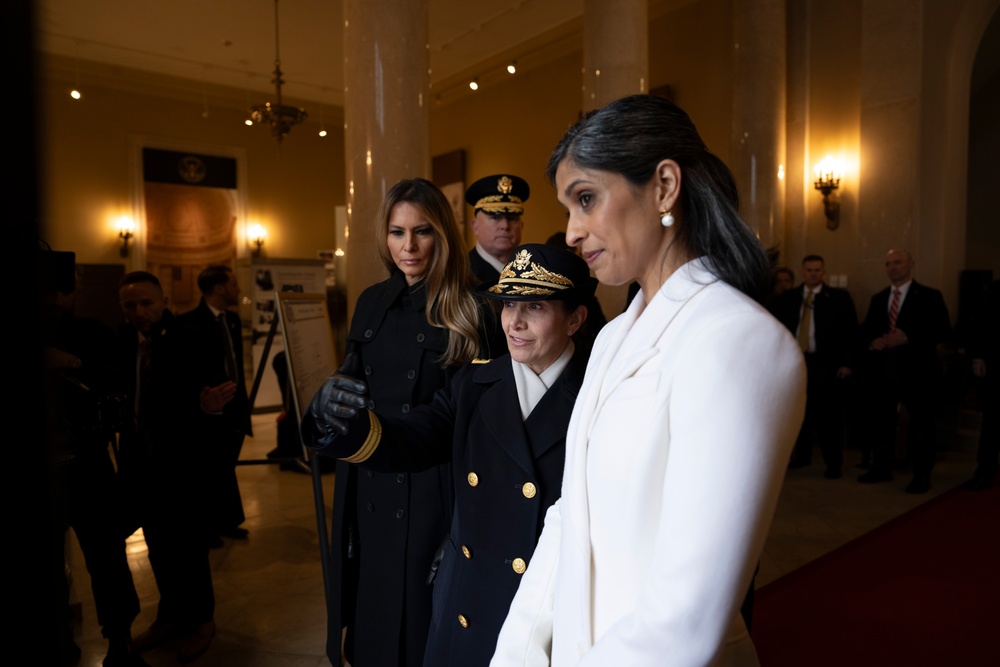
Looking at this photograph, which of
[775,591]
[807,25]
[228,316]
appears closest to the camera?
[775,591]

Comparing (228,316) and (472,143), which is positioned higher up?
(472,143)

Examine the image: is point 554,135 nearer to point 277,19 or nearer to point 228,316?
point 277,19

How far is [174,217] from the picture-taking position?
12133mm

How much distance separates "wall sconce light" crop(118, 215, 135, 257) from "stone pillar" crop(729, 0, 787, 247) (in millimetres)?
9686

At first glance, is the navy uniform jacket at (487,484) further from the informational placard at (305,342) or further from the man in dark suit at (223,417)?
the man in dark suit at (223,417)

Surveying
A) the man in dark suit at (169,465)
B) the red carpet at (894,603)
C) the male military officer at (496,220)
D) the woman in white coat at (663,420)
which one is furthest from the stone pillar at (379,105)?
the woman in white coat at (663,420)

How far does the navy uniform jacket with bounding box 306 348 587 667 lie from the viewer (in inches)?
59.4

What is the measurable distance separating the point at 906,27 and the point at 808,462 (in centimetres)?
432

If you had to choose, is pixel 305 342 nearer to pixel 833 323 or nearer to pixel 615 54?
pixel 615 54


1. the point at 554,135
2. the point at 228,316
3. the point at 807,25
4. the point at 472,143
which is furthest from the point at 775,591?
the point at 472,143

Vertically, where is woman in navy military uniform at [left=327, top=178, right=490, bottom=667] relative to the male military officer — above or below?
below

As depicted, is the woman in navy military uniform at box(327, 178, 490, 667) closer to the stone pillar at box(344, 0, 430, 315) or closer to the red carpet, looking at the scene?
the red carpet

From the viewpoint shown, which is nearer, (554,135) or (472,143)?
(554,135)

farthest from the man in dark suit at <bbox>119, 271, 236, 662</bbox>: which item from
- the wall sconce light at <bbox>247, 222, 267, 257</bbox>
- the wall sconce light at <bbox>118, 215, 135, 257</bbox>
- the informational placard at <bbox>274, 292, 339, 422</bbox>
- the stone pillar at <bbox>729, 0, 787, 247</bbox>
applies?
the wall sconce light at <bbox>247, 222, 267, 257</bbox>
